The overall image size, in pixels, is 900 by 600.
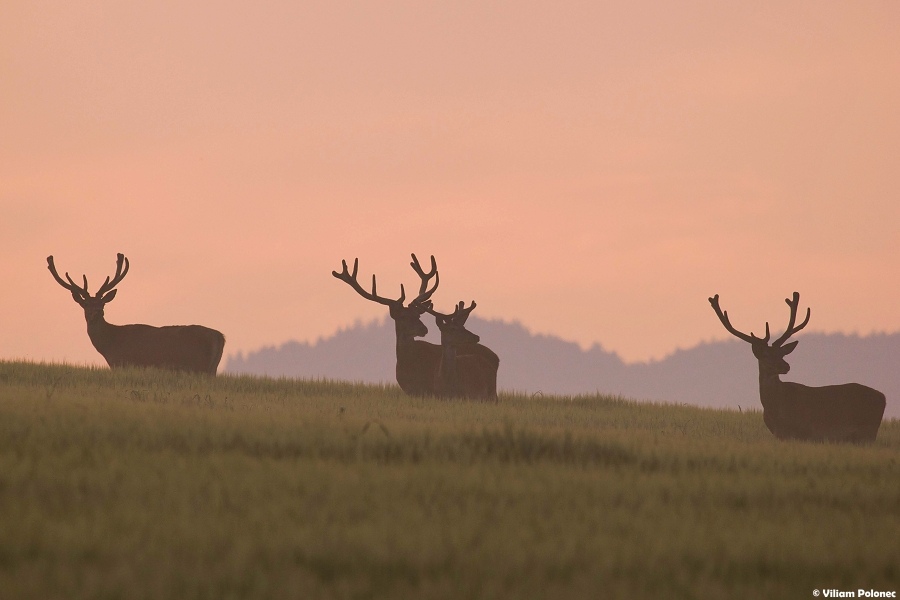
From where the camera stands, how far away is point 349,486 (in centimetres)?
775

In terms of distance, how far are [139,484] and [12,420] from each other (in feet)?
10.3

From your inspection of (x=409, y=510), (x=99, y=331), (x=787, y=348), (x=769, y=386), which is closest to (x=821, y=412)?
(x=769, y=386)

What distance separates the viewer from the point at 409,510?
701 cm

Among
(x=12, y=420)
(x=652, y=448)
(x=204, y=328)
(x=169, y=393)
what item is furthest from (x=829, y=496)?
Result: (x=204, y=328)

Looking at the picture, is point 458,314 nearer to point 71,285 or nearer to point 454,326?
point 454,326

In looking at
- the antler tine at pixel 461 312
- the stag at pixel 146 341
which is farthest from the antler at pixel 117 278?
the antler tine at pixel 461 312

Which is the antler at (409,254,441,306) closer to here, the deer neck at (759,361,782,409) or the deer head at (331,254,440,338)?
the deer head at (331,254,440,338)

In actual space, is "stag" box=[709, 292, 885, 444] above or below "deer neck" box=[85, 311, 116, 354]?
below

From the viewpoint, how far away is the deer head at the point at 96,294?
70.1 ft

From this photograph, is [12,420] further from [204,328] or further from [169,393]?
[204,328]

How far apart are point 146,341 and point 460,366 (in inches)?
237

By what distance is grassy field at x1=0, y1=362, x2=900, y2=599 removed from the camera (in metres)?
5.67

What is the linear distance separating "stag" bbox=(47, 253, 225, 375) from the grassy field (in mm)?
8672

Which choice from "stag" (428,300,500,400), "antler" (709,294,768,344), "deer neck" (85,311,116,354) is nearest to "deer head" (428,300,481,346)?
"stag" (428,300,500,400)
